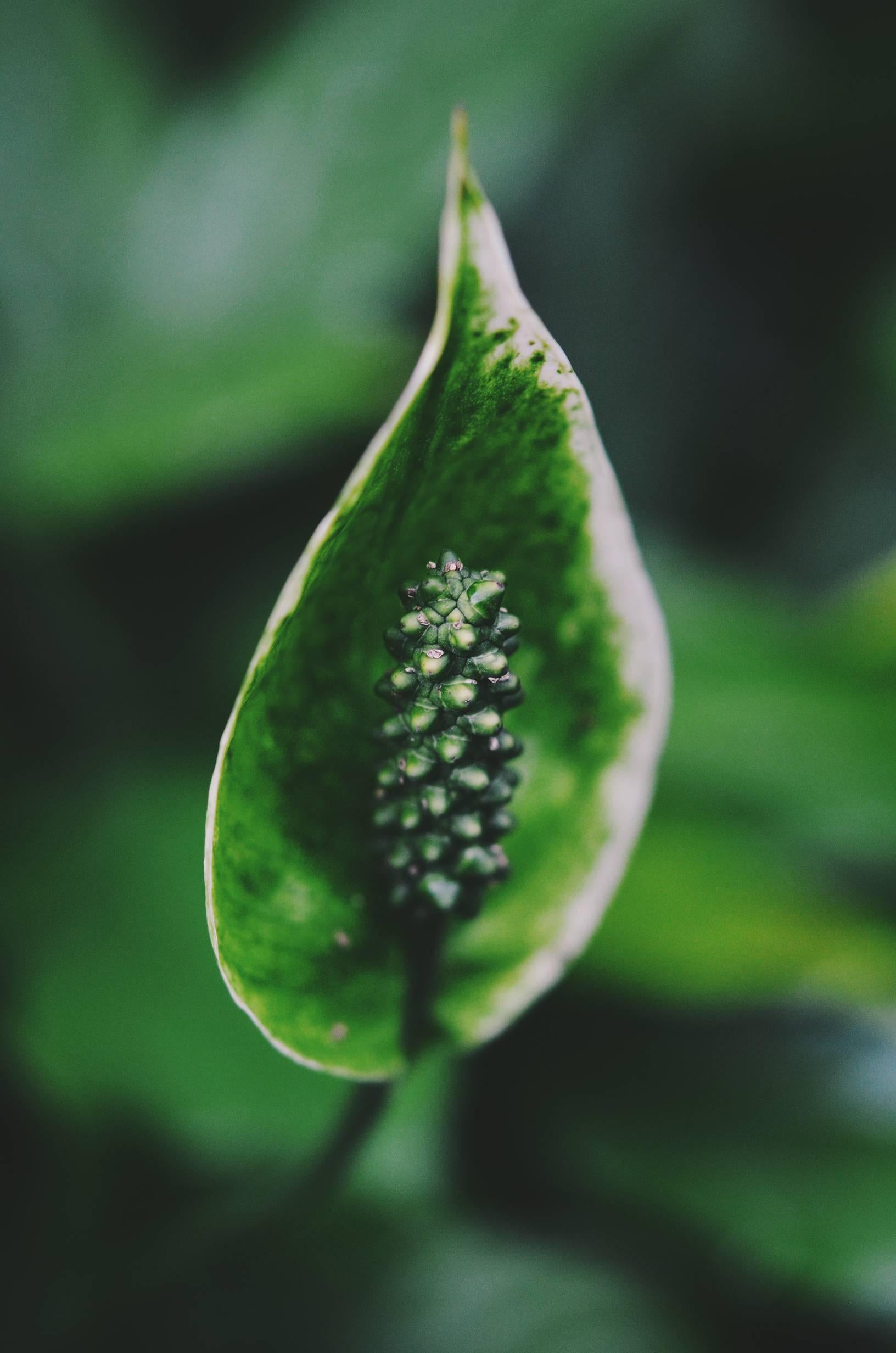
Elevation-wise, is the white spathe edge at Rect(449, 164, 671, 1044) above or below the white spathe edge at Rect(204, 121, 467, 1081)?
below

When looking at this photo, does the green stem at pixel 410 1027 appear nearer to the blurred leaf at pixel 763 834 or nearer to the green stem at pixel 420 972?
the green stem at pixel 420 972

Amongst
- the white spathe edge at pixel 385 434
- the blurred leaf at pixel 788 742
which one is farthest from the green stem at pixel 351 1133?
the blurred leaf at pixel 788 742

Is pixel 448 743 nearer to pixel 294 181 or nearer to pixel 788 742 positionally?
pixel 788 742

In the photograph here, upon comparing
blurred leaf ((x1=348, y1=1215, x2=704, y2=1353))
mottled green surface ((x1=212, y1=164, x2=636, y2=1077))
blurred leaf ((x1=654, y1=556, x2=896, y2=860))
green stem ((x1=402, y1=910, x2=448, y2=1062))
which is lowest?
blurred leaf ((x1=348, y1=1215, x2=704, y2=1353))

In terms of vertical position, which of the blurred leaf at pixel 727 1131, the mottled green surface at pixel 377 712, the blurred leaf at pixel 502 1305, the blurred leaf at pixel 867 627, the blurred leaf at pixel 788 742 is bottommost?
the blurred leaf at pixel 502 1305

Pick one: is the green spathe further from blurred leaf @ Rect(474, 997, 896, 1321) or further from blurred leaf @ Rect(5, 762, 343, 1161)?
blurred leaf @ Rect(474, 997, 896, 1321)

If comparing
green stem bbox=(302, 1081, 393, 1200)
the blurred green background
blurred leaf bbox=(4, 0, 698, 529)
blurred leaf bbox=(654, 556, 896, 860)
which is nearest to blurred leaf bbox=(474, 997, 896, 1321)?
the blurred green background

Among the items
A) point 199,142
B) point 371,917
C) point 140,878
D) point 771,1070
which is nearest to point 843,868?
point 771,1070
